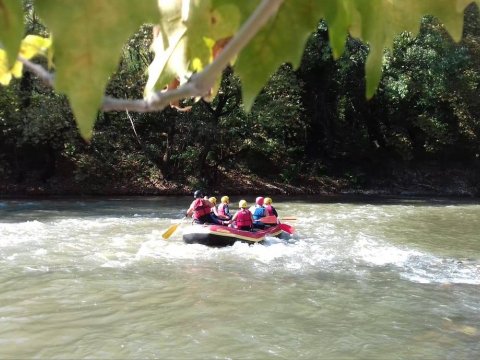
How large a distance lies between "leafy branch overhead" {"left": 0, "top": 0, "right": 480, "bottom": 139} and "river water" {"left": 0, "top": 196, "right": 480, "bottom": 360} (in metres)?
6.24

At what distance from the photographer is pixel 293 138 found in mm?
27656

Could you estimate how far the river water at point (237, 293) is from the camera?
267 inches

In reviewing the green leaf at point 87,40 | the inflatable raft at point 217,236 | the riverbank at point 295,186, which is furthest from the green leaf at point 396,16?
the riverbank at point 295,186

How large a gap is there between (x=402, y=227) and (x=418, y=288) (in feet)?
21.4

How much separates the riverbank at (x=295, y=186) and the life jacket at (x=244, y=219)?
10120mm

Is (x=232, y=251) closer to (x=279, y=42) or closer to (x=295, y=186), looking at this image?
(x=279, y=42)

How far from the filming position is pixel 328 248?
1266cm

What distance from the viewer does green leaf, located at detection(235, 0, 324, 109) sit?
0.59 metres

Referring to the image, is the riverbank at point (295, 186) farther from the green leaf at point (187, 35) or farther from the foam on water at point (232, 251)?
the green leaf at point (187, 35)

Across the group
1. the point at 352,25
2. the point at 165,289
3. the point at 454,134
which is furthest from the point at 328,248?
the point at 454,134

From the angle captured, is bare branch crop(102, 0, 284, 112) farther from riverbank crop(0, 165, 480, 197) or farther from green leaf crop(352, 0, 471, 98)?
riverbank crop(0, 165, 480, 197)

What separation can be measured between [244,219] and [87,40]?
12.7 m

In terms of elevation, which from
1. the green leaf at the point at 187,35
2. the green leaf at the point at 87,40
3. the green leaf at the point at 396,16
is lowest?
the green leaf at the point at 87,40

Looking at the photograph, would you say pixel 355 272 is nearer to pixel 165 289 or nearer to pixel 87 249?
pixel 165 289
